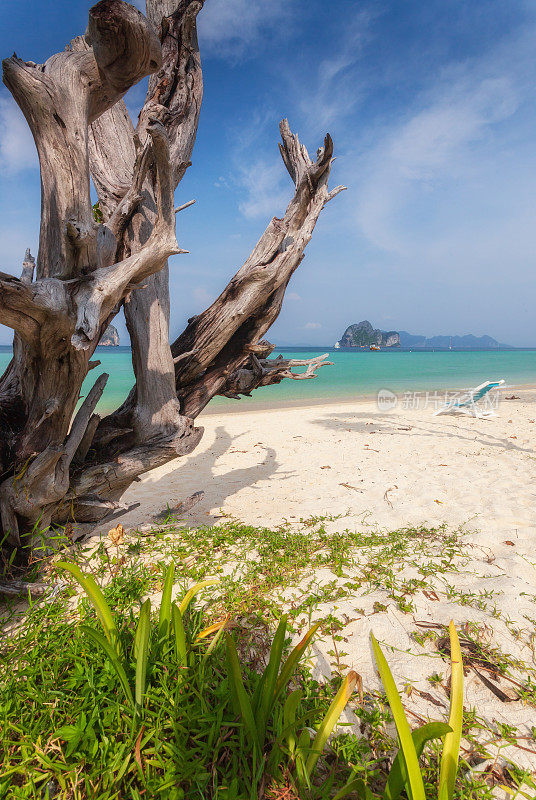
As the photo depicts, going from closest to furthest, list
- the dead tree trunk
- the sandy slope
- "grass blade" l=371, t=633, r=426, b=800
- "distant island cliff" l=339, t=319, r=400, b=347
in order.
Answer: "grass blade" l=371, t=633, r=426, b=800, the dead tree trunk, the sandy slope, "distant island cliff" l=339, t=319, r=400, b=347

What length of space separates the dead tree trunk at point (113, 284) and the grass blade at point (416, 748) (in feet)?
7.51

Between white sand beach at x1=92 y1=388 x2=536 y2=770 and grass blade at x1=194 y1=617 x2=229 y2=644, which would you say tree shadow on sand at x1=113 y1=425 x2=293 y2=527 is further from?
grass blade at x1=194 y1=617 x2=229 y2=644

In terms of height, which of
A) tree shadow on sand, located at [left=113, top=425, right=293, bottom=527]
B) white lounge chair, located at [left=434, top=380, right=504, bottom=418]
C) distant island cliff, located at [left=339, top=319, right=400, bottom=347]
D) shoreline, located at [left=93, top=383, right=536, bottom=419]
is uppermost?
distant island cliff, located at [left=339, top=319, right=400, bottom=347]

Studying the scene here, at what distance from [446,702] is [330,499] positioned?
3.13 metres

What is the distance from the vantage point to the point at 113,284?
2375 millimetres

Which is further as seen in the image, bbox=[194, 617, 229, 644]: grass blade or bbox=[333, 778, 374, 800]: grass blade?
bbox=[194, 617, 229, 644]: grass blade

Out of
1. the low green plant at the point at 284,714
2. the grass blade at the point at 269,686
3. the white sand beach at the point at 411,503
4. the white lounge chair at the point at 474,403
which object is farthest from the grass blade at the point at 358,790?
the white lounge chair at the point at 474,403

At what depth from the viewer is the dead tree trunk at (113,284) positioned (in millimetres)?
2232

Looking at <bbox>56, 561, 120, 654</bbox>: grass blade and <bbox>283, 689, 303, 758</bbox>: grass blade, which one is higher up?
<bbox>56, 561, 120, 654</bbox>: grass blade

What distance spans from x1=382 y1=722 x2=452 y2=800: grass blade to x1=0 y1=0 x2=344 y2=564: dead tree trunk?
2288mm

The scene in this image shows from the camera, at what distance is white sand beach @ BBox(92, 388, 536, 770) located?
6.66ft

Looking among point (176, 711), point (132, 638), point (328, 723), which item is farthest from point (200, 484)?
point (328, 723)

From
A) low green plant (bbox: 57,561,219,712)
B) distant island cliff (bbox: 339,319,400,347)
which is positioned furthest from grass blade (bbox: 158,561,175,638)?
distant island cliff (bbox: 339,319,400,347)

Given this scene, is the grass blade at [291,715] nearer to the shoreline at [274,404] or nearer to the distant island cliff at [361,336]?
the shoreline at [274,404]
